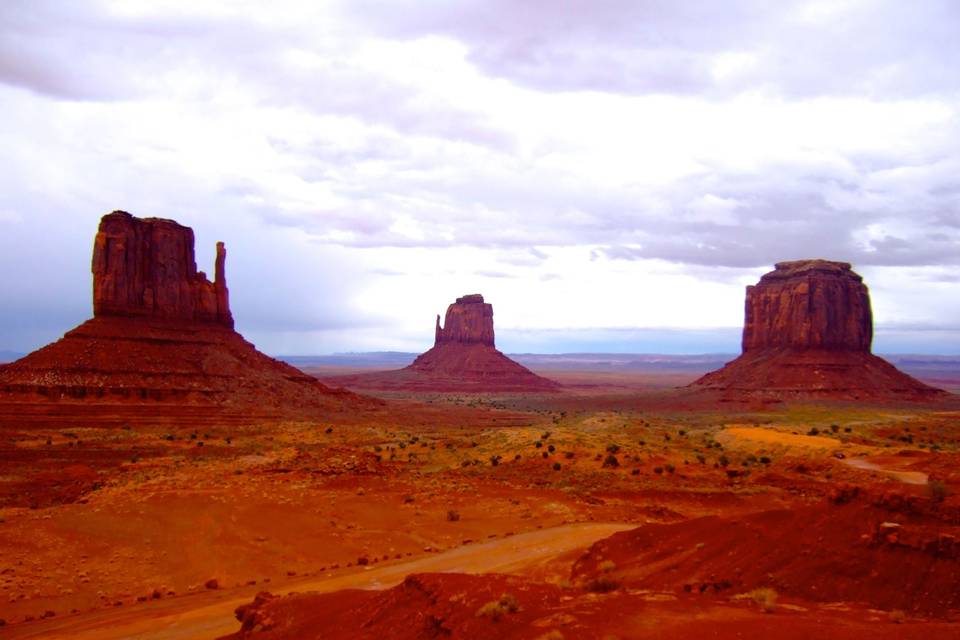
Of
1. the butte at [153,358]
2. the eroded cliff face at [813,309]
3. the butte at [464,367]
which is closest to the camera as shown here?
the butte at [153,358]

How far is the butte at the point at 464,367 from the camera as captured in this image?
417ft

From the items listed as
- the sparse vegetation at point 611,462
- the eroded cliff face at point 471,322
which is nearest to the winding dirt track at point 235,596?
the sparse vegetation at point 611,462

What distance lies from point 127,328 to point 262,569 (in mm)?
49505

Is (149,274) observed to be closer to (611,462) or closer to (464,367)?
(611,462)

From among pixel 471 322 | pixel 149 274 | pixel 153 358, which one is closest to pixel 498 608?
pixel 153 358

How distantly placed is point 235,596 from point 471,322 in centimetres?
13399

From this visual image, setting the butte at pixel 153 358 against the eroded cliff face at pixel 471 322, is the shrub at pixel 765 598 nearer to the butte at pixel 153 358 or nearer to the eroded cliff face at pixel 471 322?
the butte at pixel 153 358

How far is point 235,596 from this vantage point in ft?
46.9

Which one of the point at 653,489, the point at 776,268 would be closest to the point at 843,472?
the point at 653,489

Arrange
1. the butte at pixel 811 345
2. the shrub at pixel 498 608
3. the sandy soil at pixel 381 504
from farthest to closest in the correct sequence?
1. the butte at pixel 811 345
2. the sandy soil at pixel 381 504
3. the shrub at pixel 498 608

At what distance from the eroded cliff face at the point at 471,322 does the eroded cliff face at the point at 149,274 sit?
8481 centimetres

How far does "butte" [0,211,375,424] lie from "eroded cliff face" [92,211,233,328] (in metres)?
0.09

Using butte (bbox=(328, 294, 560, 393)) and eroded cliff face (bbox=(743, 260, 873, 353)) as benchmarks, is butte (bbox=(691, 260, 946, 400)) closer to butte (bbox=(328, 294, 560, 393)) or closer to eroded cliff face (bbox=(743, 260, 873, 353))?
eroded cliff face (bbox=(743, 260, 873, 353))

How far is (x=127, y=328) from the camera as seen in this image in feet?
194
